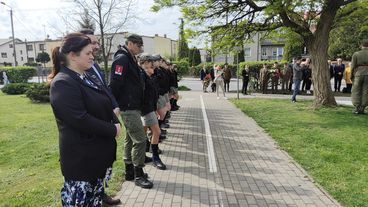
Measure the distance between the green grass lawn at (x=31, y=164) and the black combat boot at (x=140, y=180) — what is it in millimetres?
278

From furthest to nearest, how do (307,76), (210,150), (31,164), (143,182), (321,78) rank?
(307,76) < (321,78) < (210,150) < (31,164) < (143,182)

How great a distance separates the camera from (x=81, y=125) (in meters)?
2.60

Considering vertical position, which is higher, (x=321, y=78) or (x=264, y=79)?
(x=321, y=78)

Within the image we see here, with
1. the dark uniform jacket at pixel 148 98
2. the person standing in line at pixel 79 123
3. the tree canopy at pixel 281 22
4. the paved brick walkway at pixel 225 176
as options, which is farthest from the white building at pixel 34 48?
the person standing in line at pixel 79 123

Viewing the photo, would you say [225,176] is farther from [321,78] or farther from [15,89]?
[15,89]

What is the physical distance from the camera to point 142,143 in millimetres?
4906

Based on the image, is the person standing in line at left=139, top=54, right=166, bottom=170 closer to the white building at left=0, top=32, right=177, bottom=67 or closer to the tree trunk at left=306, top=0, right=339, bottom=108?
the tree trunk at left=306, top=0, right=339, bottom=108

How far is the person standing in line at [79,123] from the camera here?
8.52 ft

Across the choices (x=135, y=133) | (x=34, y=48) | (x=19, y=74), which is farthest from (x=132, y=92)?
(x=34, y=48)

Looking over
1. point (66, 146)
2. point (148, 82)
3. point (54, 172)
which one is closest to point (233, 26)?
point (148, 82)

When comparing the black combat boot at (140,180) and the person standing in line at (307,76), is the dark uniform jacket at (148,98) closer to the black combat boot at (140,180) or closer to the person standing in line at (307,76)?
the black combat boot at (140,180)

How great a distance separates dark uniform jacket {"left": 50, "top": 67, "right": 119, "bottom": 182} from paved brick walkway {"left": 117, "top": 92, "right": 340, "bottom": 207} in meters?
1.79

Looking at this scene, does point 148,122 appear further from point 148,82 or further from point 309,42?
point 309,42

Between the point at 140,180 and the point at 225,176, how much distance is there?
4.46ft
